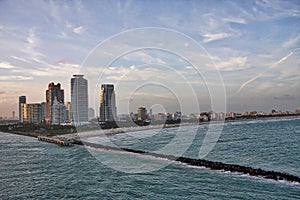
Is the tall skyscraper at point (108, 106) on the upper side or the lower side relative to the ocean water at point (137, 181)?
upper

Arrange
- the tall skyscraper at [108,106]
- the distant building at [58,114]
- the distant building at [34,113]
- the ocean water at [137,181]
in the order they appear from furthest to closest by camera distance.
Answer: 1. the distant building at [34,113]
2. the distant building at [58,114]
3. the tall skyscraper at [108,106]
4. the ocean water at [137,181]

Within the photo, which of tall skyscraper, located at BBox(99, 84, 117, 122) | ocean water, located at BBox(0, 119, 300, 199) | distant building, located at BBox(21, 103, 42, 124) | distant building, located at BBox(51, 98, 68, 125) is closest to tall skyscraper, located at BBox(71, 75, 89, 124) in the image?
tall skyscraper, located at BBox(99, 84, 117, 122)

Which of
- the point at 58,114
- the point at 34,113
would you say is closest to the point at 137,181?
the point at 58,114

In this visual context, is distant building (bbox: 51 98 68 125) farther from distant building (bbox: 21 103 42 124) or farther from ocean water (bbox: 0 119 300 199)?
ocean water (bbox: 0 119 300 199)

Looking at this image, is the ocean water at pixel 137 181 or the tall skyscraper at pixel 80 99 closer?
the ocean water at pixel 137 181

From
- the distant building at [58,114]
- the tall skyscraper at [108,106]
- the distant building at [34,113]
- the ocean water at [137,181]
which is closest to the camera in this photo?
the ocean water at [137,181]

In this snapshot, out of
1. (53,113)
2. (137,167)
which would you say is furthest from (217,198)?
(53,113)

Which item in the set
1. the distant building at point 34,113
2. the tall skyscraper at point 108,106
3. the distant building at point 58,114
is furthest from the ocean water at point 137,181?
the distant building at point 34,113

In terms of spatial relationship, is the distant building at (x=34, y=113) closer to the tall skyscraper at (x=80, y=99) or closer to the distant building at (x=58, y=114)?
the distant building at (x=58, y=114)

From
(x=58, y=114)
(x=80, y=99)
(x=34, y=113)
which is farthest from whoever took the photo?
(x=34, y=113)

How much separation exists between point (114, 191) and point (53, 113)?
107m

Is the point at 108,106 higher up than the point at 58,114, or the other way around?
the point at 108,106

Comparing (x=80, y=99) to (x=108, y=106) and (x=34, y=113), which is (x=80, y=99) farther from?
(x=34, y=113)

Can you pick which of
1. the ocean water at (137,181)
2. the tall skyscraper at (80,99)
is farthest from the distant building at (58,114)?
the ocean water at (137,181)
